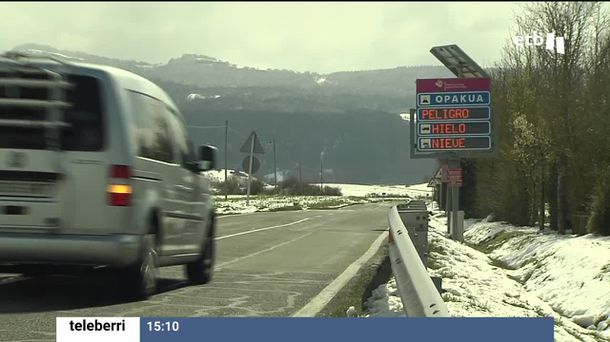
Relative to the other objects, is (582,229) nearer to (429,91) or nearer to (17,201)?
(429,91)

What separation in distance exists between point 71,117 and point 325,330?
11.5 feet

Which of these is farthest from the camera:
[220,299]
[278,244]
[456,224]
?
[456,224]

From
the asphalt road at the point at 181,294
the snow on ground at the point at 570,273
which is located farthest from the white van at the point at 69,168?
the snow on ground at the point at 570,273

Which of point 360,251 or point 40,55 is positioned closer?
point 40,55

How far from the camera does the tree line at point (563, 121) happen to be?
19.9 meters

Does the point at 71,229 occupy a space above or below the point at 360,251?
above

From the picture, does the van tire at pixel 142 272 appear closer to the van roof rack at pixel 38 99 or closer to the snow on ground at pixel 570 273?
the van roof rack at pixel 38 99

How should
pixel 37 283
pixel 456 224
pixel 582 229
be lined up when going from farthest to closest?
pixel 456 224 < pixel 582 229 < pixel 37 283

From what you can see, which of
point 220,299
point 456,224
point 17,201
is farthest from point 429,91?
point 17,201

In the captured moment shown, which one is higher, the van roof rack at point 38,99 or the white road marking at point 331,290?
the van roof rack at point 38,99

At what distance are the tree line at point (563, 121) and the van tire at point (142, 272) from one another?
12.2m

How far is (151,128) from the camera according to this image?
817 centimetres

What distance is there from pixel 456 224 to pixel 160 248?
1839 cm

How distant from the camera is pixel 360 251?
16.5 m
